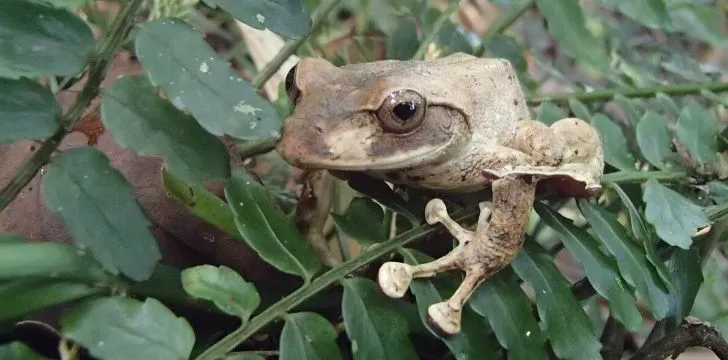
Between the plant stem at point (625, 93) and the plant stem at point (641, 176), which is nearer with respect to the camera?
the plant stem at point (641, 176)

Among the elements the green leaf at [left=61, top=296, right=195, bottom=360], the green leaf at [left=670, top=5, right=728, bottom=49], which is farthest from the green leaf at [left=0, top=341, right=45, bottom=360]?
the green leaf at [left=670, top=5, right=728, bottom=49]

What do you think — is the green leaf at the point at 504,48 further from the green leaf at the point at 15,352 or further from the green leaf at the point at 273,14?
the green leaf at the point at 15,352

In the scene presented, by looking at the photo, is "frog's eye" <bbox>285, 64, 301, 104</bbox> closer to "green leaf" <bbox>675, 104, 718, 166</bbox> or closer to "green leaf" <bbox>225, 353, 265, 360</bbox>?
"green leaf" <bbox>225, 353, 265, 360</bbox>

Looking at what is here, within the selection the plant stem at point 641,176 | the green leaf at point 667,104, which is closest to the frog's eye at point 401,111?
the plant stem at point 641,176

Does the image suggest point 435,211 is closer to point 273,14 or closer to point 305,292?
point 305,292

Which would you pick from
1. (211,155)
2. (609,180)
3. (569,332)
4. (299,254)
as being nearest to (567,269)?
(609,180)

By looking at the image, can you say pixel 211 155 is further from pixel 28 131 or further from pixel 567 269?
pixel 567 269

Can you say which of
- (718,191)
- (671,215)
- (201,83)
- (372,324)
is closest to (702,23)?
(718,191)

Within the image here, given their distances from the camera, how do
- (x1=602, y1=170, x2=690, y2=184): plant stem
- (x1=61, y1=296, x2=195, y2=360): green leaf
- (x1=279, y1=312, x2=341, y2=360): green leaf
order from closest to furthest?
1. (x1=61, y1=296, x2=195, y2=360): green leaf
2. (x1=279, y1=312, x2=341, y2=360): green leaf
3. (x1=602, y1=170, x2=690, y2=184): plant stem
